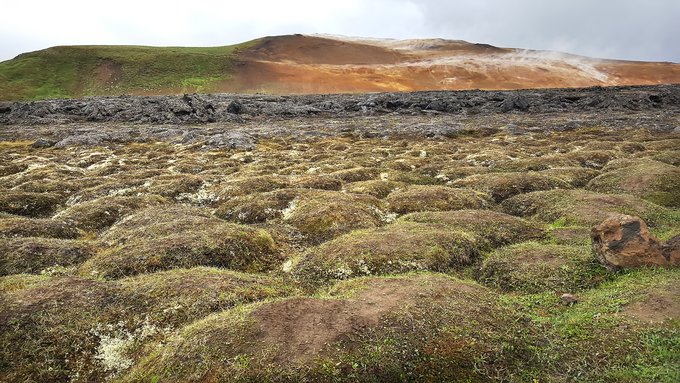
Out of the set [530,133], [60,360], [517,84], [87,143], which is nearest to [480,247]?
[60,360]

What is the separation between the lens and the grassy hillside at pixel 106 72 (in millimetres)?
159375

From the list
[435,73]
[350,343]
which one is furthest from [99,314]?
[435,73]

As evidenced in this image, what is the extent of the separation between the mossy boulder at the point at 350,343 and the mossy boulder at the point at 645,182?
1968cm

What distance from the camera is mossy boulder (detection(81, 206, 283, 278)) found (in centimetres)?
1781

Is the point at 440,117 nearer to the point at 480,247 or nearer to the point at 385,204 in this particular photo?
the point at 385,204

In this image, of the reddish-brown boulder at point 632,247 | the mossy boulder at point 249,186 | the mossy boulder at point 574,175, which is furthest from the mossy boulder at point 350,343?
the mossy boulder at point 574,175

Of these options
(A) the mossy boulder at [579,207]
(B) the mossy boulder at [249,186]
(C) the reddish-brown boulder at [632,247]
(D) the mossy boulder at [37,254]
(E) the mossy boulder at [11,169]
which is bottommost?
(E) the mossy boulder at [11,169]

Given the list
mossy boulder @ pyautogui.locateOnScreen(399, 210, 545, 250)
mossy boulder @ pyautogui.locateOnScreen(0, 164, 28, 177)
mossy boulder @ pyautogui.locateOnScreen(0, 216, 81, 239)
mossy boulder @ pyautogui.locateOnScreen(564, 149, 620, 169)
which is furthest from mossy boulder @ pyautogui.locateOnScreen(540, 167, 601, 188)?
mossy boulder @ pyautogui.locateOnScreen(0, 164, 28, 177)

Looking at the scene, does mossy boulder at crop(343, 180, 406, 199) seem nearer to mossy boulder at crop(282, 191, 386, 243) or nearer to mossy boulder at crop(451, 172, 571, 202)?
mossy boulder at crop(282, 191, 386, 243)

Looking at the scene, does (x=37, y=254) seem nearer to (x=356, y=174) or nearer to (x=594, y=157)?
(x=356, y=174)

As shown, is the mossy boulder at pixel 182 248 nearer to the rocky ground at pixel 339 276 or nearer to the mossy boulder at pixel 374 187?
the rocky ground at pixel 339 276

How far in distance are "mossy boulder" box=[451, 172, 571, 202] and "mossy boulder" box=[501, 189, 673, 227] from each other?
2.01 m

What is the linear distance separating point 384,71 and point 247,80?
52.6m

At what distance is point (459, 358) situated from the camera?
1105 cm
